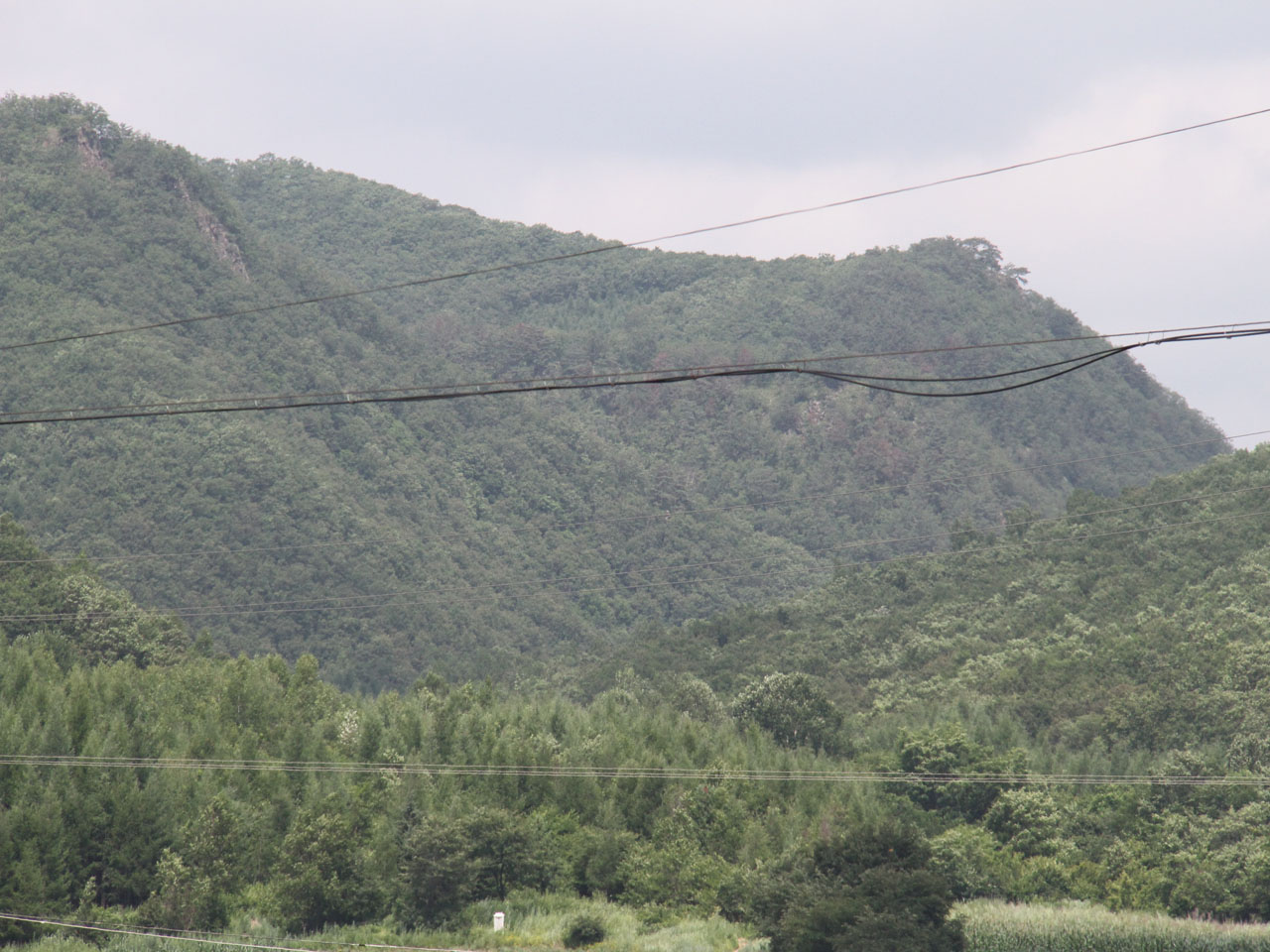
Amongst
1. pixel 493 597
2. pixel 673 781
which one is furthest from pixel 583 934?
pixel 493 597

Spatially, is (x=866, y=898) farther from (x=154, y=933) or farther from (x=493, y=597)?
(x=493, y=597)

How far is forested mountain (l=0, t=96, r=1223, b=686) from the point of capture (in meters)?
103

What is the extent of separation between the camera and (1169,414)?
194500 mm

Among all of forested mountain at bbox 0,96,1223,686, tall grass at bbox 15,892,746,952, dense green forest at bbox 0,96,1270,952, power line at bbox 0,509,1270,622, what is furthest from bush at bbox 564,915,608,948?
forested mountain at bbox 0,96,1223,686

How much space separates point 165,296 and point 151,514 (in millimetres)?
42957

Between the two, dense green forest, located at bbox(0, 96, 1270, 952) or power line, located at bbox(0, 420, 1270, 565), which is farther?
power line, located at bbox(0, 420, 1270, 565)

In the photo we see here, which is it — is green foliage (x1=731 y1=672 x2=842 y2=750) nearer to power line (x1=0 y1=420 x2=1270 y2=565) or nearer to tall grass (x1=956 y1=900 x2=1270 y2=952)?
tall grass (x1=956 y1=900 x2=1270 y2=952)

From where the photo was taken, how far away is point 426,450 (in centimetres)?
14325

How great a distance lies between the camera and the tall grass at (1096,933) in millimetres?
37750

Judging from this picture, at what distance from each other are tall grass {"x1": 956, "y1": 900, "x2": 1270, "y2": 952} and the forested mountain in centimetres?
5679

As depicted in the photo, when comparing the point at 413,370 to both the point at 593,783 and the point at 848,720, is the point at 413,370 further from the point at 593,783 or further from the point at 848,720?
the point at 593,783

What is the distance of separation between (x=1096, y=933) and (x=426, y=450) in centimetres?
Answer: 10974

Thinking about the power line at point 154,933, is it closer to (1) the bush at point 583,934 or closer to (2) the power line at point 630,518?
(1) the bush at point 583,934

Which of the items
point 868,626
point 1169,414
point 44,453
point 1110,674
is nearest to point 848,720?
point 1110,674
